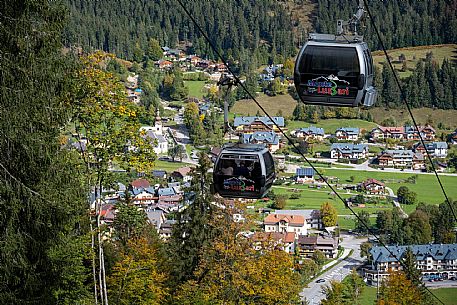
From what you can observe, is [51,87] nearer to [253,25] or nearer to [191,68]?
[191,68]

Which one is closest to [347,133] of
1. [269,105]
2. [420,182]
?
[269,105]

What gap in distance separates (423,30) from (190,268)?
3383 inches

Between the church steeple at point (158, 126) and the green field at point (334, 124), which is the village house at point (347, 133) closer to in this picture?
the green field at point (334, 124)

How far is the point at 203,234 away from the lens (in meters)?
16.2

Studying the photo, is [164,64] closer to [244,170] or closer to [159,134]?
[159,134]

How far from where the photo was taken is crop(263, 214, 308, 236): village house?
142ft

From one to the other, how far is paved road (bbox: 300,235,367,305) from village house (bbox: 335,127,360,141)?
86.3 ft

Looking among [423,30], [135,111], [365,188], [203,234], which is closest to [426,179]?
[365,188]

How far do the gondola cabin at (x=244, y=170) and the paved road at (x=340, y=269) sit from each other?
22.4 m

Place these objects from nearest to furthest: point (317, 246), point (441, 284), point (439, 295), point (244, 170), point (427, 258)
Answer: point (244, 170)
point (439, 295)
point (441, 284)
point (427, 258)
point (317, 246)

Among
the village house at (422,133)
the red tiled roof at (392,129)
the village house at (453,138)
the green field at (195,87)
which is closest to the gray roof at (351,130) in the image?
the red tiled roof at (392,129)

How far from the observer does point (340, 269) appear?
124ft

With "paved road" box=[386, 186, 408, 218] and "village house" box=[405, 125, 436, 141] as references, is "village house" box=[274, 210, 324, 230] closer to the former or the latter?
"paved road" box=[386, 186, 408, 218]

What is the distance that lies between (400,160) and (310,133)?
798 centimetres
